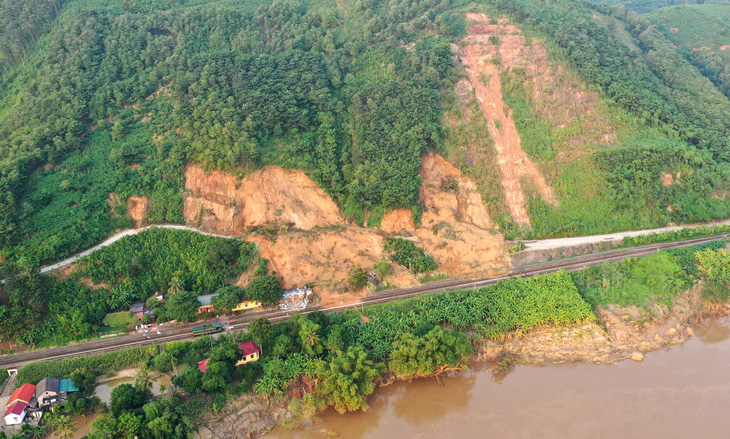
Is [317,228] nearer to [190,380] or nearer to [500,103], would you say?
[190,380]

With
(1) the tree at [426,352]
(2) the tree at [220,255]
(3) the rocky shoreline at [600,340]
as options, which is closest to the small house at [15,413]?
(3) the rocky shoreline at [600,340]

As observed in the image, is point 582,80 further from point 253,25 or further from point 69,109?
point 69,109

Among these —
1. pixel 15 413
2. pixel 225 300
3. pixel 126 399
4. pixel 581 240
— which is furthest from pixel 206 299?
pixel 581 240

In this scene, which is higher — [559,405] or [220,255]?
[220,255]

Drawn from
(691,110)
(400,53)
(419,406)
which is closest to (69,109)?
(400,53)

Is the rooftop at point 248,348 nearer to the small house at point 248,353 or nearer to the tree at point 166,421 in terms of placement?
the small house at point 248,353

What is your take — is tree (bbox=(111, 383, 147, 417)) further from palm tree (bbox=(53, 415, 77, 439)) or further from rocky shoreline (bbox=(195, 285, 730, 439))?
rocky shoreline (bbox=(195, 285, 730, 439))
